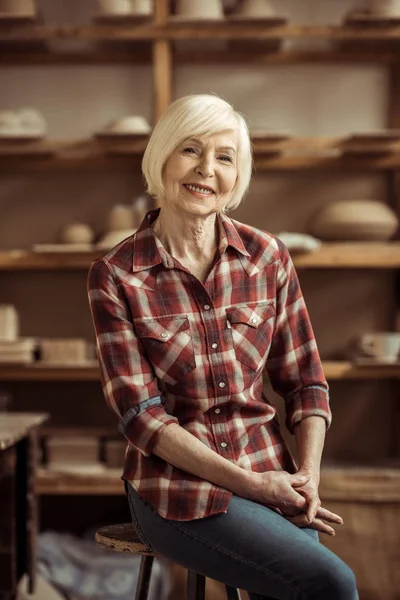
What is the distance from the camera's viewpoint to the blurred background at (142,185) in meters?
3.60

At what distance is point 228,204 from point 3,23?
2.18 meters

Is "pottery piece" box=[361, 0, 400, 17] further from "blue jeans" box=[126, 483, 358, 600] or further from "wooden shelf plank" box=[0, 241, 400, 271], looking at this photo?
"blue jeans" box=[126, 483, 358, 600]

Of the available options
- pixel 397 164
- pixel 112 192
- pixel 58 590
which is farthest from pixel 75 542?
pixel 397 164

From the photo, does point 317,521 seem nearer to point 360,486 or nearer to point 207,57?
point 360,486

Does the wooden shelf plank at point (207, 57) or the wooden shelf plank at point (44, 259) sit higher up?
the wooden shelf plank at point (207, 57)

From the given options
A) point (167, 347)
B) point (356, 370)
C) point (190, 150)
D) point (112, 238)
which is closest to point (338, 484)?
point (356, 370)

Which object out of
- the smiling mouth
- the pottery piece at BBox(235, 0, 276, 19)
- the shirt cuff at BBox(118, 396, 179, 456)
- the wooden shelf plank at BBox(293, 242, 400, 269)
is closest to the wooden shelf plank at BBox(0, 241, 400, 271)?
the wooden shelf plank at BBox(293, 242, 400, 269)

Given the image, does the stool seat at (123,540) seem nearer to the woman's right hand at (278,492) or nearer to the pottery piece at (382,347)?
the woman's right hand at (278,492)

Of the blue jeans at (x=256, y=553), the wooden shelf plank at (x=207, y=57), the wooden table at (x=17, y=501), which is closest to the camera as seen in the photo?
the blue jeans at (x=256, y=553)

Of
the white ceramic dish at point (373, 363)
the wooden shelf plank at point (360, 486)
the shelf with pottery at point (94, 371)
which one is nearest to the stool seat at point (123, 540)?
the wooden shelf plank at point (360, 486)

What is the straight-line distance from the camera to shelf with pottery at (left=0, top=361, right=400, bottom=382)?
351 cm

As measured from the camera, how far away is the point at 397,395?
3.92 metres

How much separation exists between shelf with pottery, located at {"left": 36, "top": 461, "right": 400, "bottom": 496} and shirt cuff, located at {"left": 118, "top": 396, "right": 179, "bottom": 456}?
1.82 meters

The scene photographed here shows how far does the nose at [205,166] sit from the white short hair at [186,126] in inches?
2.0
